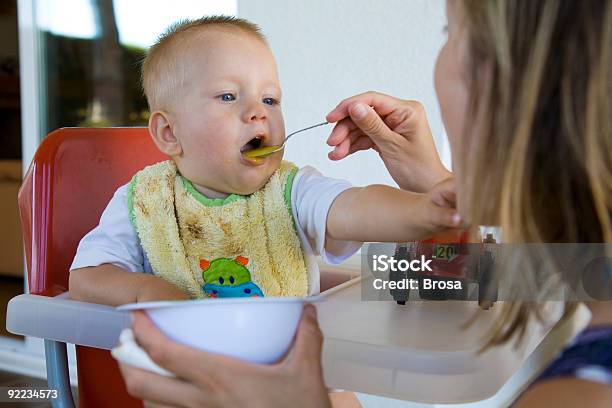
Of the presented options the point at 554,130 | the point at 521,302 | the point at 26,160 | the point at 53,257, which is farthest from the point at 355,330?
the point at 26,160

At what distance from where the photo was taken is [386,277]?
97 centimetres

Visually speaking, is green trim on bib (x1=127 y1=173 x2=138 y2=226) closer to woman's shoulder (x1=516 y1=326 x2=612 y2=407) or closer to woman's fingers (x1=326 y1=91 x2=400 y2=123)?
woman's fingers (x1=326 y1=91 x2=400 y2=123)

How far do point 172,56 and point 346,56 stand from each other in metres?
0.72

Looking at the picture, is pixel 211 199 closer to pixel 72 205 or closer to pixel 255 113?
pixel 255 113

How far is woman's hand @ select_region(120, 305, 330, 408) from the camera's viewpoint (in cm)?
56

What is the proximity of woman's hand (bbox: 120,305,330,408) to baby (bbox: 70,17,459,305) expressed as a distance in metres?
0.40

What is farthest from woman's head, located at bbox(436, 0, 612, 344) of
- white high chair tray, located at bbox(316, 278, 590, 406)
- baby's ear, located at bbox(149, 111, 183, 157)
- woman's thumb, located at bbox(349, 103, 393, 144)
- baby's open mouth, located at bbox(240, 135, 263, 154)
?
baby's ear, located at bbox(149, 111, 183, 157)

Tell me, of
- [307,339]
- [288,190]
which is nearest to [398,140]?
→ [288,190]

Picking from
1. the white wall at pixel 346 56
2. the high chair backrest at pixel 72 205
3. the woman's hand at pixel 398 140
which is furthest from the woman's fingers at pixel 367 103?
the white wall at pixel 346 56

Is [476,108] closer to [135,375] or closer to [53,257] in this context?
[135,375]

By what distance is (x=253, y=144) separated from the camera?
1.04 meters

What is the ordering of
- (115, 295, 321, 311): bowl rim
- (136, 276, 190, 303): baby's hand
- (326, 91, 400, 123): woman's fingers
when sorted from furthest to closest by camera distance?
(326, 91, 400, 123): woman's fingers < (136, 276, 190, 303): baby's hand < (115, 295, 321, 311): bowl rim

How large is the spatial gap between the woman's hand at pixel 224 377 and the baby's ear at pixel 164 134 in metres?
0.57

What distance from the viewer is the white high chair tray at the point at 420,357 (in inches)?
25.4
